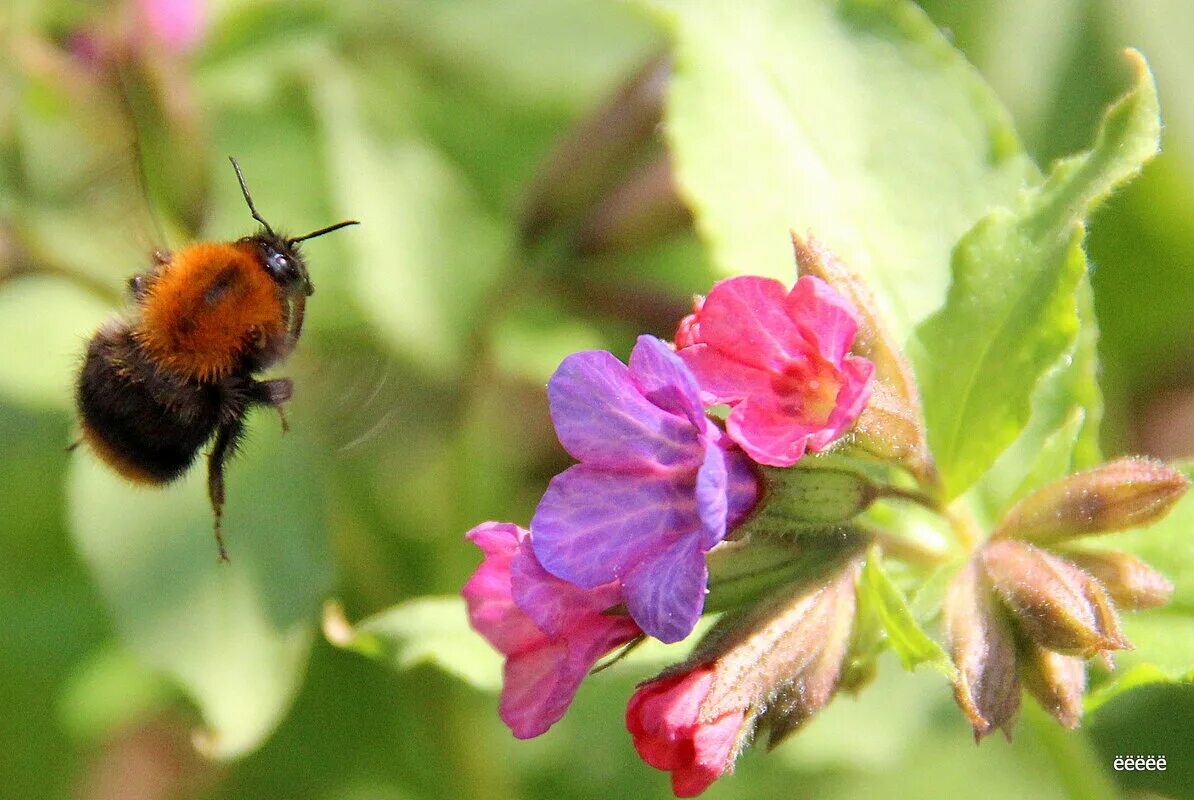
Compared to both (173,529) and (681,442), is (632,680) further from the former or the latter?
(681,442)

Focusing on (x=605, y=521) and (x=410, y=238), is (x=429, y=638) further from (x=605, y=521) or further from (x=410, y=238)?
(x=410, y=238)

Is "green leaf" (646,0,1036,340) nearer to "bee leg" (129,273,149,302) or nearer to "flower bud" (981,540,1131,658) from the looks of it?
"flower bud" (981,540,1131,658)

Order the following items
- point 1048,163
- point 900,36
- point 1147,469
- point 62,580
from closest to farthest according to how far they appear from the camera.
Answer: point 1147,469 → point 900,36 → point 62,580 → point 1048,163

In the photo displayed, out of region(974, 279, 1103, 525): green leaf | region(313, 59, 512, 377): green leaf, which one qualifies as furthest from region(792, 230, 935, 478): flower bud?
region(313, 59, 512, 377): green leaf

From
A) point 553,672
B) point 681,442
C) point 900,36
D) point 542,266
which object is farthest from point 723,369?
point 542,266

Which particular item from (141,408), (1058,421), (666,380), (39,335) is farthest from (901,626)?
(39,335)

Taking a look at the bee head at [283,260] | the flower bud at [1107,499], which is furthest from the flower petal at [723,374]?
the bee head at [283,260]
